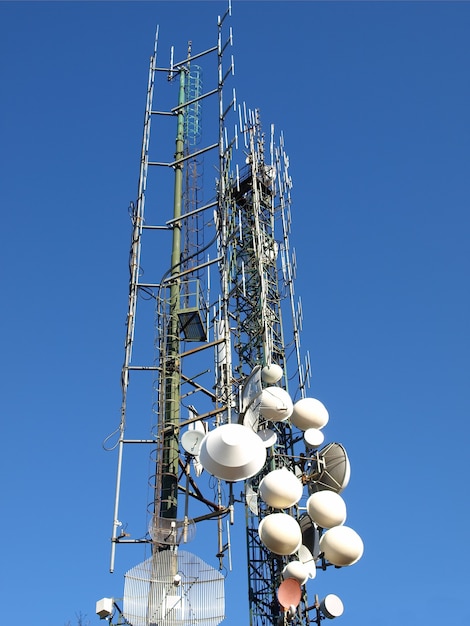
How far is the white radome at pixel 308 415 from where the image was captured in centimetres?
2548

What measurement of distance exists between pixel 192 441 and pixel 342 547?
5.14 m

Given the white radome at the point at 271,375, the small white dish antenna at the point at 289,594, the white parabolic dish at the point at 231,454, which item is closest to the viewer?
the white parabolic dish at the point at 231,454

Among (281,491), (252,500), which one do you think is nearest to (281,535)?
(281,491)

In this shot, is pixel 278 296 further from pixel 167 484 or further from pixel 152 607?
pixel 152 607

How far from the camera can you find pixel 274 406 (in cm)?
2442

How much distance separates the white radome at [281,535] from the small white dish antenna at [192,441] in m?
3.17

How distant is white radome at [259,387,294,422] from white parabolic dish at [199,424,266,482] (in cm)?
535

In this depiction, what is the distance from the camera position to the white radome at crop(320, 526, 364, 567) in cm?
2167

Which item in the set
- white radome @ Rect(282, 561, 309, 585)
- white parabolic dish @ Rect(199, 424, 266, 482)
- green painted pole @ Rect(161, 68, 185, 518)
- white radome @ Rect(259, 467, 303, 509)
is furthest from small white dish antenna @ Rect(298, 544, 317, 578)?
white parabolic dish @ Rect(199, 424, 266, 482)

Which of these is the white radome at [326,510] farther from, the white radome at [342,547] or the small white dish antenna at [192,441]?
the small white dish antenna at [192,441]

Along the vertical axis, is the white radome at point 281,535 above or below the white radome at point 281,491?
below

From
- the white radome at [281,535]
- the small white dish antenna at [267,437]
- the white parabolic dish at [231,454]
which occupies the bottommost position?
the white radome at [281,535]

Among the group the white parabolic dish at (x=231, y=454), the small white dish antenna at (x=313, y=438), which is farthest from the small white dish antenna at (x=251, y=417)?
the white parabolic dish at (x=231, y=454)

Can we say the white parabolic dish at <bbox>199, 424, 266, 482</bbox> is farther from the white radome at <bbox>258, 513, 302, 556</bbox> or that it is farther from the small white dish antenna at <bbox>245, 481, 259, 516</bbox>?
the small white dish antenna at <bbox>245, 481, 259, 516</bbox>
